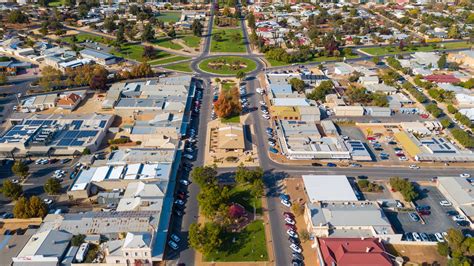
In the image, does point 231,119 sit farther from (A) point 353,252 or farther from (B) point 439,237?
(B) point 439,237

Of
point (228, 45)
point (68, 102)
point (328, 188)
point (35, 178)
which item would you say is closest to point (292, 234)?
point (328, 188)

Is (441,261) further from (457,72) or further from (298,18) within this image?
(298,18)

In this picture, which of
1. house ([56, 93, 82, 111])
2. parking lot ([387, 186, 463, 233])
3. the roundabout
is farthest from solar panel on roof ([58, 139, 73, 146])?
parking lot ([387, 186, 463, 233])

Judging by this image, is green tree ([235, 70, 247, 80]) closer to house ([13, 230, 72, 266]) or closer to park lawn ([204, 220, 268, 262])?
park lawn ([204, 220, 268, 262])

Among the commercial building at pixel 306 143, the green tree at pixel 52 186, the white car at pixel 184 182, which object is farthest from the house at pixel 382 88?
the green tree at pixel 52 186

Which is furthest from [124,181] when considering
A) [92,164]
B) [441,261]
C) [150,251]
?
[441,261]

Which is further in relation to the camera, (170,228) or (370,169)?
(370,169)

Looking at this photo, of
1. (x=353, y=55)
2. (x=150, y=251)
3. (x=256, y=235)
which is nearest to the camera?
(x=150, y=251)
